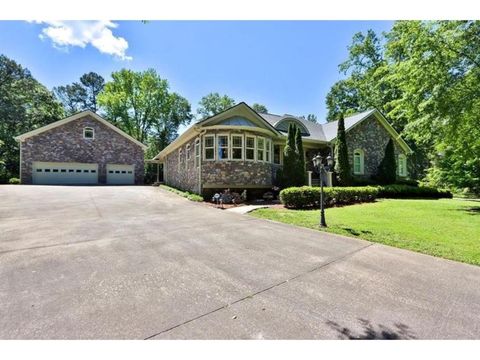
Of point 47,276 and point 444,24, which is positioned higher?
point 444,24

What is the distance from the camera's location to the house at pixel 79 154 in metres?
23.8

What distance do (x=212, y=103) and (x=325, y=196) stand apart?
40.7 m

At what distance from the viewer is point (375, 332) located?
104 inches

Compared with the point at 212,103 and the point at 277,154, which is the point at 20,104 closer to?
the point at 212,103

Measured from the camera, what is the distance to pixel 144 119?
42.9 metres

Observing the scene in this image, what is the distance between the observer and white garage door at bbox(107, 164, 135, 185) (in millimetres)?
26719

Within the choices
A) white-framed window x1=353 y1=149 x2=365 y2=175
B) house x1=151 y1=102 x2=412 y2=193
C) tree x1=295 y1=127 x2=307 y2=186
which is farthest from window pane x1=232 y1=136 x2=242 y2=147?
white-framed window x1=353 y1=149 x2=365 y2=175

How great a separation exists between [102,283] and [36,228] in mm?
4794

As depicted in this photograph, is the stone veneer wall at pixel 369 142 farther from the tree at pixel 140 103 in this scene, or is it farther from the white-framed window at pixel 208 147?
the tree at pixel 140 103

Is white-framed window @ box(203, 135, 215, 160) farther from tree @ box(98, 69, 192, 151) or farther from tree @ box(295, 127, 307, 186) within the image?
tree @ box(98, 69, 192, 151)

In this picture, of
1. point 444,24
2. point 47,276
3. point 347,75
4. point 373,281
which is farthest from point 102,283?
point 347,75

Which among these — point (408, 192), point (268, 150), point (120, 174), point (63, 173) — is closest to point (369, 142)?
point (408, 192)

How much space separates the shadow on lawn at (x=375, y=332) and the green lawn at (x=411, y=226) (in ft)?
11.5

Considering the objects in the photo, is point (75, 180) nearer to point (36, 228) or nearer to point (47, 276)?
point (36, 228)
